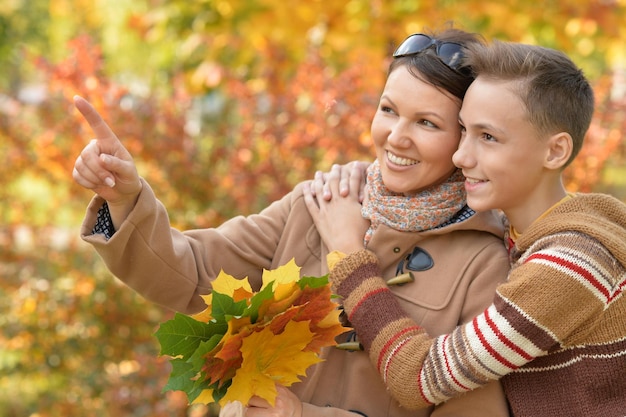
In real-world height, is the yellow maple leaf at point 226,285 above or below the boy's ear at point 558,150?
below

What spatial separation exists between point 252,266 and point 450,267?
2.18 ft

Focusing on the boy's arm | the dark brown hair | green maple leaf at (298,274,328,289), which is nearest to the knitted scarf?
the boy's arm

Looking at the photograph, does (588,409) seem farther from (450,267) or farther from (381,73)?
(381,73)

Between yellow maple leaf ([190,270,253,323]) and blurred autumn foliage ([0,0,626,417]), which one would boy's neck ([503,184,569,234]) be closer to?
yellow maple leaf ([190,270,253,323])

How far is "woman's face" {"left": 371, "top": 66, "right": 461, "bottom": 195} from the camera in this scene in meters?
2.44

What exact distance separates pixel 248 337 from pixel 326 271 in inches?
23.2

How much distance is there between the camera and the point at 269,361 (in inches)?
85.3

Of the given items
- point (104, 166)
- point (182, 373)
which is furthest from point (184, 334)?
point (104, 166)

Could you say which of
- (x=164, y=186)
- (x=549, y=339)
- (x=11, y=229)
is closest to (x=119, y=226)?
(x=549, y=339)

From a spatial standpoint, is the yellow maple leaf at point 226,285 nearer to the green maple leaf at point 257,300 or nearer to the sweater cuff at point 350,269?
the green maple leaf at point 257,300

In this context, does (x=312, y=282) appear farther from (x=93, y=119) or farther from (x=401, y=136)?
(x=93, y=119)

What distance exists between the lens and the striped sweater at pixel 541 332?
2.12 meters

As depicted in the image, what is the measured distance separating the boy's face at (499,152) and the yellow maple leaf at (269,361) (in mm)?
638

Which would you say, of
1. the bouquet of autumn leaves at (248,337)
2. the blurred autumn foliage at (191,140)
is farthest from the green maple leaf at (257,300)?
the blurred autumn foliage at (191,140)
